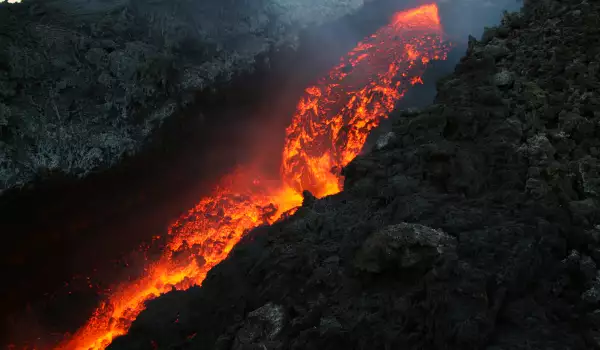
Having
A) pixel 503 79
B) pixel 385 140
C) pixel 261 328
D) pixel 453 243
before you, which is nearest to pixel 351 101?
pixel 385 140

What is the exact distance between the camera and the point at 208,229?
1213 centimetres

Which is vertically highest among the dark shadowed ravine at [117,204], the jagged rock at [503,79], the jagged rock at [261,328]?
the dark shadowed ravine at [117,204]

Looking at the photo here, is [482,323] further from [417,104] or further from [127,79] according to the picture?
[417,104]

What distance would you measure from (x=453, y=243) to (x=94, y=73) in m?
9.78

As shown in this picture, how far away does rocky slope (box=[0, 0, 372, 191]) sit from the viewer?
9.25m

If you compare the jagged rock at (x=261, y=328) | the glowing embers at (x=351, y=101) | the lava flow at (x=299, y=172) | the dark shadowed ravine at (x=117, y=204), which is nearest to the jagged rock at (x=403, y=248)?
the jagged rock at (x=261, y=328)

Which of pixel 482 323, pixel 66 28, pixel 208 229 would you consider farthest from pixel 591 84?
pixel 66 28

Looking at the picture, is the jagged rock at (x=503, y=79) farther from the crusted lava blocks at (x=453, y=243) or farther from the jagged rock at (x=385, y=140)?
the jagged rock at (x=385, y=140)

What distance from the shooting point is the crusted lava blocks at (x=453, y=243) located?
12.9 ft

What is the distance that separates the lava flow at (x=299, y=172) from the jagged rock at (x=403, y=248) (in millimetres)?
6917

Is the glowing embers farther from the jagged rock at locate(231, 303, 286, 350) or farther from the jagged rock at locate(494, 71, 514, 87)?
the jagged rock at locate(231, 303, 286, 350)

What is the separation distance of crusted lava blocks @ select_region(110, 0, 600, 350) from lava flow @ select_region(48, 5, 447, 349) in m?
5.43

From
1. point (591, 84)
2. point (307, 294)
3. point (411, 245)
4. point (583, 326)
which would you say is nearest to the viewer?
point (583, 326)

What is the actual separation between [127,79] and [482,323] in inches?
403
